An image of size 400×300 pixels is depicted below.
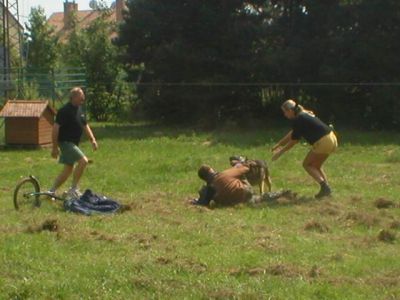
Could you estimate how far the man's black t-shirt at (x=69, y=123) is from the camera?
1384 centimetres

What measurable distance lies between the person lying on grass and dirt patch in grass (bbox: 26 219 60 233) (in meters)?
3.18

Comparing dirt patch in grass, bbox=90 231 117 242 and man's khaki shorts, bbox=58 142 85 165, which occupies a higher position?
man's khaki shorts, bbox=58 142 85 165

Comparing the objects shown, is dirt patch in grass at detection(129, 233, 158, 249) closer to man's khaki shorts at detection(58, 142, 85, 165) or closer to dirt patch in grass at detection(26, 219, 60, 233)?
dirt patch in grass at detection(26, 219, 60, 233)

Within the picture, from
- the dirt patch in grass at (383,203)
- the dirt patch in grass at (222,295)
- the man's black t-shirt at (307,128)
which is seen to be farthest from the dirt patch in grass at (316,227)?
the dirt patch in grass at (222,295)

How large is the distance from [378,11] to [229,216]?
Answer: 55.0 feet

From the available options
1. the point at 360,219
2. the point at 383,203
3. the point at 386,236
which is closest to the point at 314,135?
the point at 383,203

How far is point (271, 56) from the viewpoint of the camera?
28781 millimetres

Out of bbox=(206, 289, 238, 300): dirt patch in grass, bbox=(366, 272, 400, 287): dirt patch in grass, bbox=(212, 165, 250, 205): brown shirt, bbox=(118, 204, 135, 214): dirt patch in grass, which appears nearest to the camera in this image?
bbox=(206, 289, 238, 300): dirt patch in grass

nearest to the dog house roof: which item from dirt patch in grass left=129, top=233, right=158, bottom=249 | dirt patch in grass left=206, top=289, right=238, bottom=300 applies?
dirt patch in grass left=129, top=233, right=158, bottom=249

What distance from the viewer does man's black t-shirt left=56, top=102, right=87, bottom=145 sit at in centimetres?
1384

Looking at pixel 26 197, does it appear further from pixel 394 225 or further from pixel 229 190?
pixel 394 225

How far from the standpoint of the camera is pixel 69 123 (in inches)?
547

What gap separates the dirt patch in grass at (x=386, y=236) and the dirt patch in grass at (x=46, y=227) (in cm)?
385

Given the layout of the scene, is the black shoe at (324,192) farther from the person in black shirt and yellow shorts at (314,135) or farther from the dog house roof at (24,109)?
the dog house roof at (24,109)
